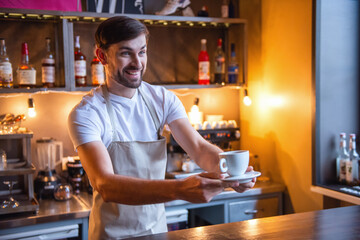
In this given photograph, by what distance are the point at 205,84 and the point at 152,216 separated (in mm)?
1397

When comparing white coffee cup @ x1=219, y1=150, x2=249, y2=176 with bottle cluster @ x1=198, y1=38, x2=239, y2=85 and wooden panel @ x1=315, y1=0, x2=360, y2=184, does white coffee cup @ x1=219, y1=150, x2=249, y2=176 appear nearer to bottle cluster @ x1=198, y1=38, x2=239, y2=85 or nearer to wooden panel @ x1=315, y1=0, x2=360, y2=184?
wooden panel @ x1=315, y1=0, x2=360, y2=184

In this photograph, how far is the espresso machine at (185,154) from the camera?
2.96 m

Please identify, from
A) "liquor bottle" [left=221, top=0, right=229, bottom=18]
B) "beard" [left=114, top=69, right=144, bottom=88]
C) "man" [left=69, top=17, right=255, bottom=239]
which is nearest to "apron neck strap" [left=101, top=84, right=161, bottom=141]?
"man" [left=69, top=17, right=255, bottom=239]

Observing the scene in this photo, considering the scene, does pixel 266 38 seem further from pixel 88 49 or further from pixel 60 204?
pixel 60 204

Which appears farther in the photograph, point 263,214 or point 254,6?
point 254,6

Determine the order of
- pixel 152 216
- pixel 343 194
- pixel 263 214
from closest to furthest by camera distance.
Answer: pixel 152 216, pixel 343 194, pixel 263 214

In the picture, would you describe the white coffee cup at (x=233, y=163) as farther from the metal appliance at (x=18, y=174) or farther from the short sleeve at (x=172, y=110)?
the metal appliance at (x=18, y=174)

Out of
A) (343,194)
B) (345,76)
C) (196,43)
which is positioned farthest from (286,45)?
(343,194)

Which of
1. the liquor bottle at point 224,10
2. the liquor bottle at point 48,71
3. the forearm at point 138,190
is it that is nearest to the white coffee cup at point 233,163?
the forearm at point 138,190

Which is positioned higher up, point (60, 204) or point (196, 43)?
point (196, 43)

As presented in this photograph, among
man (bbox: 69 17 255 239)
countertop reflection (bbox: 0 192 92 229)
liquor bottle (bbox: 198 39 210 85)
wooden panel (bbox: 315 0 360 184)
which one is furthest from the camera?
liquor bottle (bbox: 198 39 210 85)

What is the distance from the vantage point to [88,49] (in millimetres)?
2977

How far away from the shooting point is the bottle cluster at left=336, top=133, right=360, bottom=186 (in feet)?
8.57

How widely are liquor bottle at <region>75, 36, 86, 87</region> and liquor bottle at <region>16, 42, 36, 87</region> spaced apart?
0.26m
